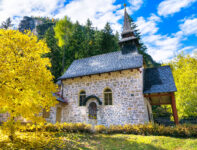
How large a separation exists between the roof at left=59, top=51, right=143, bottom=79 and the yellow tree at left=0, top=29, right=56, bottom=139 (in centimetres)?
769

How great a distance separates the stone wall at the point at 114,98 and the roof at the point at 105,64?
524 millimetres

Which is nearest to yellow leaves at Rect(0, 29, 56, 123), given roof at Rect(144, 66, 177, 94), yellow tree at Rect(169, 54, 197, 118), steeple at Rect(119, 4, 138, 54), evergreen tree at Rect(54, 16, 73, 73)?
roof at Rect(144, 66, 177, 94)

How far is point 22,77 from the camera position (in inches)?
269

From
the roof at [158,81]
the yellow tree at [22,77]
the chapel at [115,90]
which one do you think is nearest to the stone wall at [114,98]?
the chapel at [115,90]

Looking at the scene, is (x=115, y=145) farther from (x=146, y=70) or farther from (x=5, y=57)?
(x=146, y=70)

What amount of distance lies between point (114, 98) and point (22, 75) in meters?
8.80

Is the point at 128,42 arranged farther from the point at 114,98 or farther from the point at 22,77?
the point at 22,77

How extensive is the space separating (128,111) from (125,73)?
3683 mm

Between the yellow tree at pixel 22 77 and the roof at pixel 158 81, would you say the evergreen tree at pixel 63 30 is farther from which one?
the yellow tree at pixel 22 77

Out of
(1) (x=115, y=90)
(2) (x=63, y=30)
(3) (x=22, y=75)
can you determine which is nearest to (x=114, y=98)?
(1) (x=115, y=90)

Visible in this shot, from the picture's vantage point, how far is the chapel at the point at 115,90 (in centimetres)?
1255

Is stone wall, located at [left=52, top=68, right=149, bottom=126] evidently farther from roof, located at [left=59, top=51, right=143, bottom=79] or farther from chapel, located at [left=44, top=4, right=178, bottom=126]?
roof, located at [left=59, top=51, right=143, bottom=79]

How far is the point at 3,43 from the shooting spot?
7.00m

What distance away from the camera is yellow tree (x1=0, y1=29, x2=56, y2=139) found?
6581 mm
